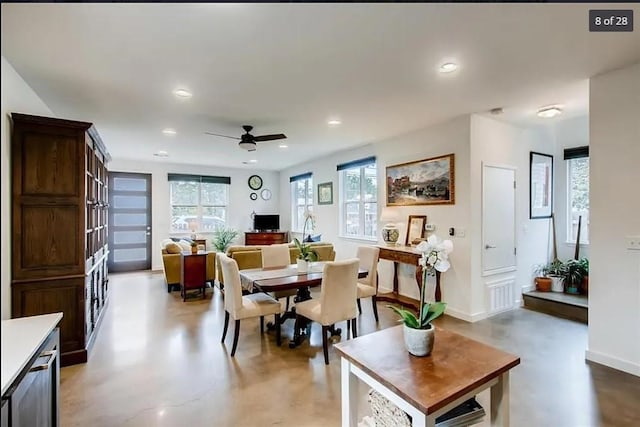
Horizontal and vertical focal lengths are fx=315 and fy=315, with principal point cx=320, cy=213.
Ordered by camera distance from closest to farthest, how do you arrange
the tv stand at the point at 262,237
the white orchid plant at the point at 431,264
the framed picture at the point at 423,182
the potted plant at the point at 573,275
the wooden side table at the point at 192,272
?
the white orchid plant at the point at 431,264 → the framed picture at the point at 423,182 → the potted plant at the point at 573,275 → the wooden side table at the point at 192,272 → the tv stand at the point at 262,237

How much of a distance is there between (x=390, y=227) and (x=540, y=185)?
7.87 ft

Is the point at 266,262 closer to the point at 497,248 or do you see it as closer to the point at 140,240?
the point at 497,248

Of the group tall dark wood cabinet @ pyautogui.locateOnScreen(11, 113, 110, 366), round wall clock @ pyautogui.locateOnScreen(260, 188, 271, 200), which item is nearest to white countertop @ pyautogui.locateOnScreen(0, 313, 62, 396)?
tall dark wood cabinet @ pyautogui.locateOnScreen(11, 113, 110, 366)

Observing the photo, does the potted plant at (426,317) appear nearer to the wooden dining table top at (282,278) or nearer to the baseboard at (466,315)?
the wooden dining table top at (282,278)

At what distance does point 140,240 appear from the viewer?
25.0 ft

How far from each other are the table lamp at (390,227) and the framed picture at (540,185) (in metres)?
2.00

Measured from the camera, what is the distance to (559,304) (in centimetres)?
425

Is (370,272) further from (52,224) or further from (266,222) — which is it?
(266,222)

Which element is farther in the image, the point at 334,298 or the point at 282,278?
the point at 282,278

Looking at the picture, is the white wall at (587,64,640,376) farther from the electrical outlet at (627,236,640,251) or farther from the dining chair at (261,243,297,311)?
the dining chair at (261,243,297,311)

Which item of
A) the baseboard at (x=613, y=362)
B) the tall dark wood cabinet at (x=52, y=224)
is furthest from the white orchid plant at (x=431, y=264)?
the tall dark wood cabinet at (x=52, y=224)

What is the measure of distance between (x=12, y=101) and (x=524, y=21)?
13.3 feet

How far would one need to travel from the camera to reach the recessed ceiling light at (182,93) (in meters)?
3.15

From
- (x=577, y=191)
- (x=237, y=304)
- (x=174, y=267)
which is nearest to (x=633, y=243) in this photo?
(x=577, y=191)
